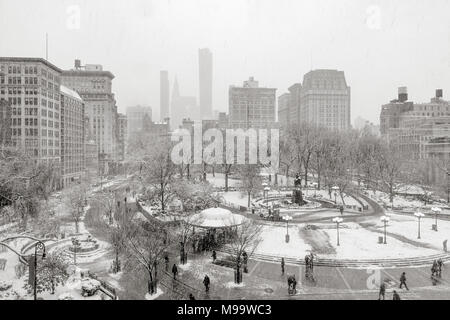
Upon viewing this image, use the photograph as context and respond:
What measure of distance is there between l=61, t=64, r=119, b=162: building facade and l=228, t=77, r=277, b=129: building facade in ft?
232

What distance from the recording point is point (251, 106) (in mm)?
169375

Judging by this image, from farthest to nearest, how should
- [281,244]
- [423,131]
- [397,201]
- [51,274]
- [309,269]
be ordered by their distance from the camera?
1. [423,131]
2. [397,201]
3. [281,244]
4. [309,269]
5. [51,274]

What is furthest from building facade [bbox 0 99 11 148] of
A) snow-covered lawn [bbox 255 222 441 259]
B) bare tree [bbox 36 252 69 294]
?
snow-covered lawn [bbox 255 222 441 259]

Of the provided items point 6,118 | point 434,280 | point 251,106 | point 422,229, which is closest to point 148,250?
point 434,280

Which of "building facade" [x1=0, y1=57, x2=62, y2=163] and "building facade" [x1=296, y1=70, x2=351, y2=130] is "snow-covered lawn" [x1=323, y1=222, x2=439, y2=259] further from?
"building facade" [x1=296, y1=70, x2=351, y2=130]

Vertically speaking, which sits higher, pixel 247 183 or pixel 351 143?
pixel 351 143

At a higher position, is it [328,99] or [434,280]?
[328,99]

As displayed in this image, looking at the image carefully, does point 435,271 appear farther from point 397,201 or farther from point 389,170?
point 389,170

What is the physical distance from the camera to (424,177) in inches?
2140

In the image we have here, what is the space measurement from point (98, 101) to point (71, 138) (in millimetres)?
39632

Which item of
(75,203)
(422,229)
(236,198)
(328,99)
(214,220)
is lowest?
(422,229)

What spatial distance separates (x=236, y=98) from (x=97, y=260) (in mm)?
150828

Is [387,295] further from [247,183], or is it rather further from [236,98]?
[236,98]
